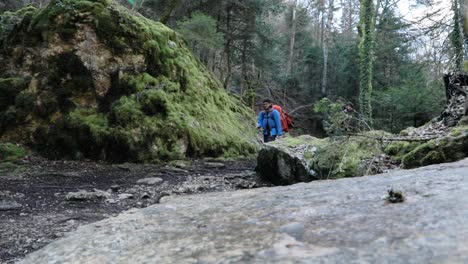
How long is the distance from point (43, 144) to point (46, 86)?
4.56ft

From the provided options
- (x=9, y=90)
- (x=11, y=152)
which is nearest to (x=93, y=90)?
(x=9, y=90)

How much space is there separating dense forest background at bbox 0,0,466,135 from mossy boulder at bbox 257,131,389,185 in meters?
2.70

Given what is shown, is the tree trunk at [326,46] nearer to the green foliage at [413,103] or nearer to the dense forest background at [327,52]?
the dense forest background at [327,52]

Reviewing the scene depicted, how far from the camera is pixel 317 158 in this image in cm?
618

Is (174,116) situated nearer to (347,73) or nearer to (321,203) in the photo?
(321,203)

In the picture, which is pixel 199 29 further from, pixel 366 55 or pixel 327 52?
pixel 327 52

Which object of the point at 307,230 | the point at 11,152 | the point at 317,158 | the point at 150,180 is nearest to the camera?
the point at 307,230

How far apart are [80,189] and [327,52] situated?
2929 cm

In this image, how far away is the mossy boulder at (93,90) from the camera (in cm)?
821

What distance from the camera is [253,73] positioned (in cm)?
2594

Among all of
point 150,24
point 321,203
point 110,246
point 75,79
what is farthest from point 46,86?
point 321,203

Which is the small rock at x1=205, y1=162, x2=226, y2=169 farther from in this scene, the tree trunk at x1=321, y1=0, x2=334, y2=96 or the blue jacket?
the tree trunk at x1=321, y1=0, x2=334, y2=96

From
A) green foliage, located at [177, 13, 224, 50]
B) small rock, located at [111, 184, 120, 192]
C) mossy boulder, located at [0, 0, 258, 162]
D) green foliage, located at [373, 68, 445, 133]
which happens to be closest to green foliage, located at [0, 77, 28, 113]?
mossy boulder, located at [0, 0, 258, 162]

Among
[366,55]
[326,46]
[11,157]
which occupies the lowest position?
[11,157]
